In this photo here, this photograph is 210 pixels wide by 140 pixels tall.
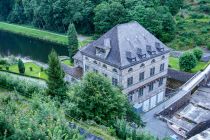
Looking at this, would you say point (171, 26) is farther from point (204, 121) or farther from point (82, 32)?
point (204, 121)

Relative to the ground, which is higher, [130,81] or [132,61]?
[132,61]

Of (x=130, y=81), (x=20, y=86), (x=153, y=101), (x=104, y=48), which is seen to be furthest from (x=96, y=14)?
(x=20, y=86)

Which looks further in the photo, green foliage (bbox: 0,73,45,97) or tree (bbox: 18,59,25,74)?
tree (bbox: 18,59,25,74)

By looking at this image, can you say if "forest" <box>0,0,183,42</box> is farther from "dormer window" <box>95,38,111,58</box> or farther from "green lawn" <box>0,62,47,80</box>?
"dormer window" <box>95,38,111,58</box>

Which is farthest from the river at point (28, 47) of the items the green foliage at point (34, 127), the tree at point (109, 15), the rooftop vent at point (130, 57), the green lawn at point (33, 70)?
the green foliage at point (34, 127)

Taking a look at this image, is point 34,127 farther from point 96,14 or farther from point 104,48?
point 96,14

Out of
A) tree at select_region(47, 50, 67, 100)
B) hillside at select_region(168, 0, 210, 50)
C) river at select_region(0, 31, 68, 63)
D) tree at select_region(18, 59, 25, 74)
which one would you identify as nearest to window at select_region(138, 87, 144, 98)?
tree at select_region(47, 50, 67, 100)
